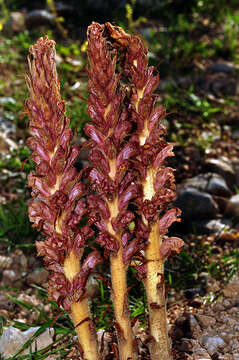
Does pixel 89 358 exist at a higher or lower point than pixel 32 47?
lower

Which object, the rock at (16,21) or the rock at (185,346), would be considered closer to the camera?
the rock at (185,346)

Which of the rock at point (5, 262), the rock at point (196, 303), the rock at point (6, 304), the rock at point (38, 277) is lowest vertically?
the rock at point (196, 303)

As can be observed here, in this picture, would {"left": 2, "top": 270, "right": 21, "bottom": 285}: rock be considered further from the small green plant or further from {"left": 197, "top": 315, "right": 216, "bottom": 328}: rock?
{"left": 197, "top": 315, "right": 216, "bottom": 328}: rock

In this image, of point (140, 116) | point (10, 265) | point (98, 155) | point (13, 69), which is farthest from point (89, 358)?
point (13, 69)

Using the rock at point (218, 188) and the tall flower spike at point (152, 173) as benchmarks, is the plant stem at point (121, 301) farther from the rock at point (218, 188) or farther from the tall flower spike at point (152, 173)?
the rock at point (218, 188)

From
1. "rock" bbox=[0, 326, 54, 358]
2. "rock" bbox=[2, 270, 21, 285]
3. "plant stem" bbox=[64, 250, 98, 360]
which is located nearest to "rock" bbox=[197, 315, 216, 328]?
"rock" bbox=[0, 326, 54, 358]

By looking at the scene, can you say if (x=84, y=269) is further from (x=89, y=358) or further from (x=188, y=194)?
(x=188, y=194)

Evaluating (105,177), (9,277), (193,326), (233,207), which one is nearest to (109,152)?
(105,177)

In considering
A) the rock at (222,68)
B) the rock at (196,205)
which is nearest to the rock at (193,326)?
the rock at (196,205)
